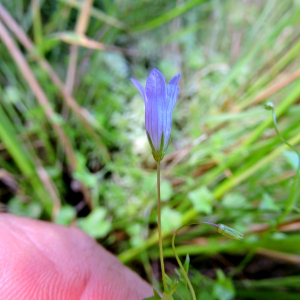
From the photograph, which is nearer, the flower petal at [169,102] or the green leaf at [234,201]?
the flower petal at [169,102]

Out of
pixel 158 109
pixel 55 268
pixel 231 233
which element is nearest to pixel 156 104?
pixel 158 109

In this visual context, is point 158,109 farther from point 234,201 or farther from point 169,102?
point 234,201

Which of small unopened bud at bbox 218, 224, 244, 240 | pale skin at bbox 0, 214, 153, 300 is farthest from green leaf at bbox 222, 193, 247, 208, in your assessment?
small unopened bud at bbox 218, 224, 244, 240

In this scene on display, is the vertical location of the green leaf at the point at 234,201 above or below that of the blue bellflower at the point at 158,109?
below

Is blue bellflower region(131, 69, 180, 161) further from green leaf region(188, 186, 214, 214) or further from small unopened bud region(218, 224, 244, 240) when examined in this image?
green leaf region(188, 186, 214, 214)

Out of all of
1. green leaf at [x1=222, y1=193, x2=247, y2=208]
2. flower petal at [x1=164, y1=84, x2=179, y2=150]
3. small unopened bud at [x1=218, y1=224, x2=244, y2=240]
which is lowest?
green leaf at [x1=222, y1=193, x2=247, y2=208]

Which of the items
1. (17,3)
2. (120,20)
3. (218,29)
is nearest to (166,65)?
Answer: (120,20)

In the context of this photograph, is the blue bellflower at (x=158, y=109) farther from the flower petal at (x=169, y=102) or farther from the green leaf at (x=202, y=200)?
the green leaf at (x=202, y=200)

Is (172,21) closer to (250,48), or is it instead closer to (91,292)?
(250,48)

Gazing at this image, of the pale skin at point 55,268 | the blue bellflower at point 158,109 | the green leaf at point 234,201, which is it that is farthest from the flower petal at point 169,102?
the green leaf at point 234,201
